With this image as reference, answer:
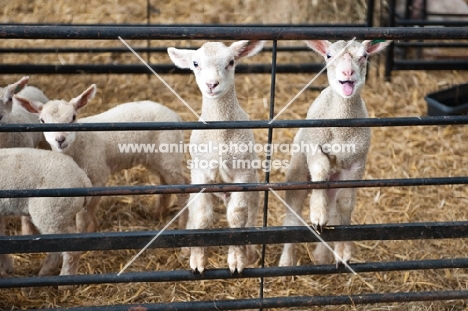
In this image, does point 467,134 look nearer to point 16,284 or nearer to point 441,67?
point 441,67

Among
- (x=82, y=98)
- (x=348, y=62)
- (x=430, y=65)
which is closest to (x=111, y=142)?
(x=82, y=98)

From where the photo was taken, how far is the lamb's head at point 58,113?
4.02 metres

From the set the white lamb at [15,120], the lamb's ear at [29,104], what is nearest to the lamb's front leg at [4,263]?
the white lamb at [15,120]

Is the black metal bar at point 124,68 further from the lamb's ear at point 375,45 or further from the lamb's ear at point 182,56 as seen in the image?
the lamb's ear at point 375,45

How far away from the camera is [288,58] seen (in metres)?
7.28

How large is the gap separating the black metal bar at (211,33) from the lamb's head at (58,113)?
3.83 feet

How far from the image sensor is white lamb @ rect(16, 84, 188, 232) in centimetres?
415

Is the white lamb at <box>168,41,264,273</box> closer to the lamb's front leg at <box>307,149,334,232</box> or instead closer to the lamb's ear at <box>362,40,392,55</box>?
the lamb's front leg at <box>307,149,334,232</box>

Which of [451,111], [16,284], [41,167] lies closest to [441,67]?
[451,111]

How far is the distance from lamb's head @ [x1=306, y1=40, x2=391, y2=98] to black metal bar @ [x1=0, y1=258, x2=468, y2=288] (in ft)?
2.80

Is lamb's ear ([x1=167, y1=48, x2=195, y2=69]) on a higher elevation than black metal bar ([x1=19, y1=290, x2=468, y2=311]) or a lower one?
higher

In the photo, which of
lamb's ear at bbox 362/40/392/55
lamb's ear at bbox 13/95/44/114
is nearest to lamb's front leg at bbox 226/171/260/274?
lamb's ear at bbox 362/40/392/55

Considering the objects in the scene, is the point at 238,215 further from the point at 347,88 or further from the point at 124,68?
the point at 124,68

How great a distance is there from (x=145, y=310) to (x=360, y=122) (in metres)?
1.32
